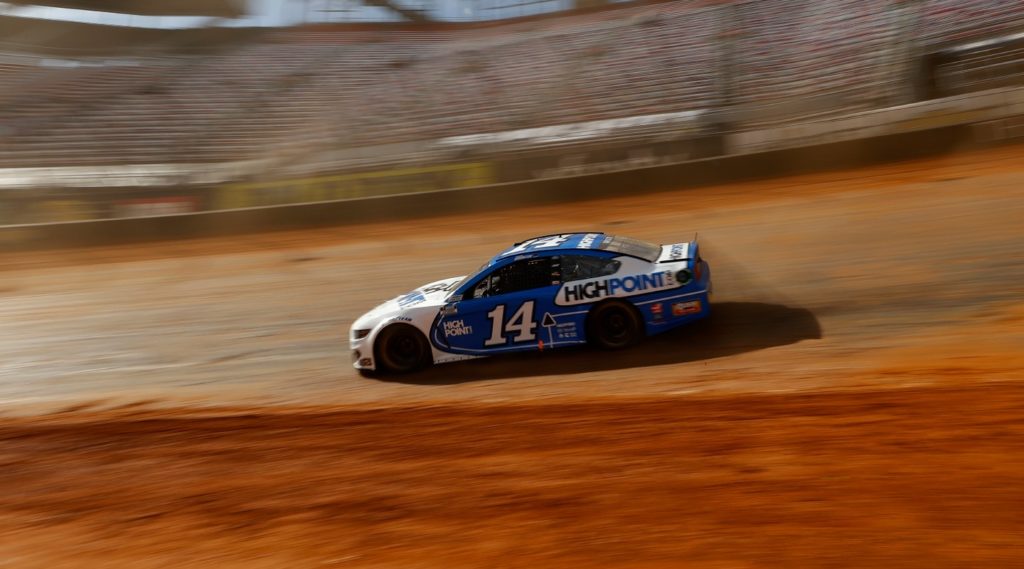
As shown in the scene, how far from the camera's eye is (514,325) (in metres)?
7.88

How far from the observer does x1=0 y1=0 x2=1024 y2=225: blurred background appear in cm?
1658

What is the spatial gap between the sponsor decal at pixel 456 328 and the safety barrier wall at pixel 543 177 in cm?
811

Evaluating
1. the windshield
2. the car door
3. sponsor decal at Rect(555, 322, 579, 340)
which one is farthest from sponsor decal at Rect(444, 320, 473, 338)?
the windshield

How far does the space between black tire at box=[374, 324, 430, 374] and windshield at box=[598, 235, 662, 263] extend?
2.05 meters

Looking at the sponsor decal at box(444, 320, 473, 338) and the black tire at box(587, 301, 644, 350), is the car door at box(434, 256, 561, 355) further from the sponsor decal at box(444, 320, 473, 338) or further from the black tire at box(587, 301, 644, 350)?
the black tire at box(587, 301, 644, 350)

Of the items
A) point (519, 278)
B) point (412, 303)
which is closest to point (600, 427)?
point (519, 278)

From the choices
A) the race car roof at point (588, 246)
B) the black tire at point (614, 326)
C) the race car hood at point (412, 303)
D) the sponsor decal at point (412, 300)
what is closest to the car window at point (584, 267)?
the race car roof at point (588, 246)

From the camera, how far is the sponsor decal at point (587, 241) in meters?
7.85

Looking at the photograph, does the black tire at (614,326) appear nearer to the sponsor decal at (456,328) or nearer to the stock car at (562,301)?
the stock car at (562,301)

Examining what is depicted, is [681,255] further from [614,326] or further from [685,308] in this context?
[614,326]

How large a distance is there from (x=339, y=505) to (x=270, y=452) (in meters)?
1.38

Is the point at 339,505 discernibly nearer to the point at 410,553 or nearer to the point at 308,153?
the point at 410,553

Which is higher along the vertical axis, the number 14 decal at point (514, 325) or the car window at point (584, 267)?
the car window at point (584, 267)

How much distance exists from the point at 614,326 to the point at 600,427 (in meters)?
1.80
